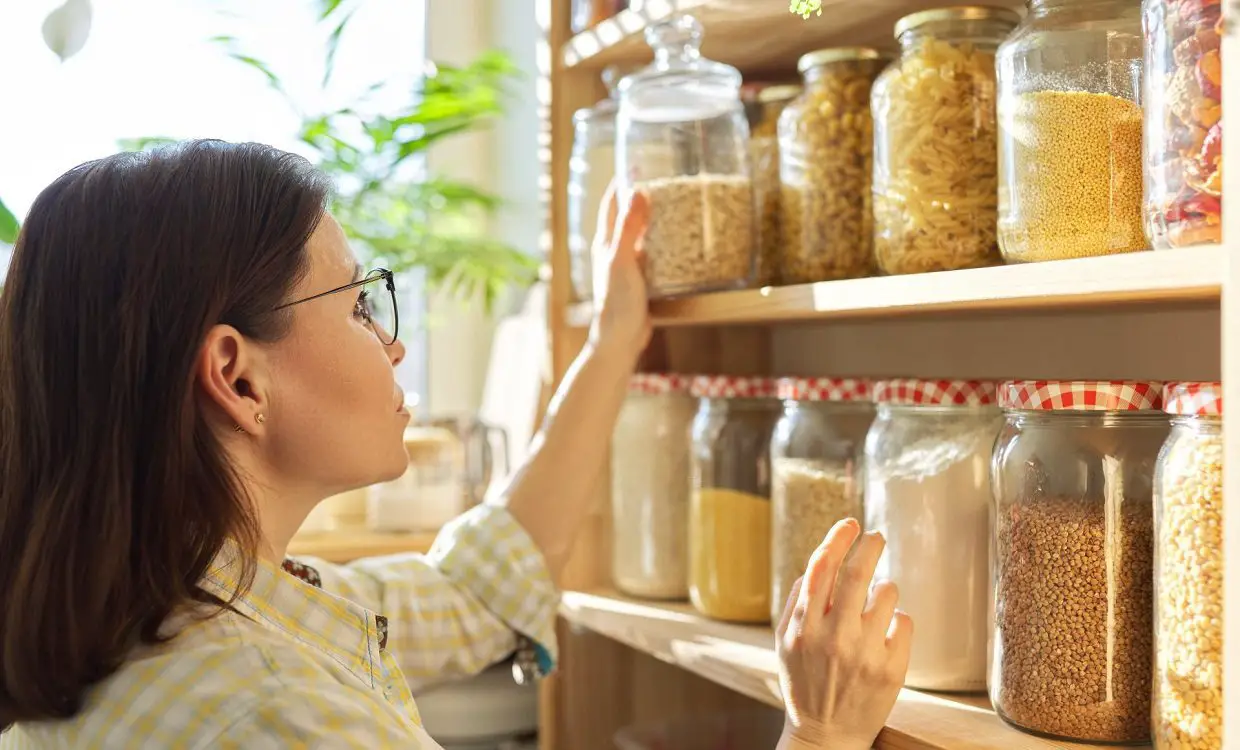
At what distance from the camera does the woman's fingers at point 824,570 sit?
829mm

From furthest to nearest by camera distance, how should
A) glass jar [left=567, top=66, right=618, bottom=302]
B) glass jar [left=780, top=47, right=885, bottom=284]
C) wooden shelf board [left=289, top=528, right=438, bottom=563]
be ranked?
1. wooden shelf board [left=289, top=528, right=438, bottom=563]
2. glass jar [left=567, top=66, right=618, bottom=302]
3. glass jar [left=780, top=47, right=885, bottom=284]

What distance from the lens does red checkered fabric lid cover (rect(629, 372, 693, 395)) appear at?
4.22 ft

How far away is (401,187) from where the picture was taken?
1.91 m

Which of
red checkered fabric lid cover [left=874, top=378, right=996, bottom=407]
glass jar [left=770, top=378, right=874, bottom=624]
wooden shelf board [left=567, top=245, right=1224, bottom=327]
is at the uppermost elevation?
wooden shelf board [left=567, top=245, right=1224, bottom=327]

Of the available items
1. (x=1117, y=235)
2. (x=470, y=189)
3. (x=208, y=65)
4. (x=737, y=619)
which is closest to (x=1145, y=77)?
(x=1117, y=235)

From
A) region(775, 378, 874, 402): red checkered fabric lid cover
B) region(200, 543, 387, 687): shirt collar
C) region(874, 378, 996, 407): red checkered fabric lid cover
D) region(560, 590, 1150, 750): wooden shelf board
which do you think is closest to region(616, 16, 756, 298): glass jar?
region(775, 378, 874, 402): red checkered fabric lid cover

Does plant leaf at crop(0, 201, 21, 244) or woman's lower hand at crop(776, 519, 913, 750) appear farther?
plant leaf at crop(0, 201, 21, 244)

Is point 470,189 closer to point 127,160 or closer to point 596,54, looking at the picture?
point 596,54

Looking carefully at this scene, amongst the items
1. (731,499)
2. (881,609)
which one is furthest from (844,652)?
(731,499)

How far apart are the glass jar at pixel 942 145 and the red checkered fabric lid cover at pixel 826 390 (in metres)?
0.13

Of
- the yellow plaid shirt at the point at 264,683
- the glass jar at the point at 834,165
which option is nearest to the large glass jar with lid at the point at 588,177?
the glass jar at the point at 834,165

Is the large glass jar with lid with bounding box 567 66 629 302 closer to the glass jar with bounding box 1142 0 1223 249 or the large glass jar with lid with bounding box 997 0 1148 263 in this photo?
the large glass jar with lid with bounding box 997 0 1148 263

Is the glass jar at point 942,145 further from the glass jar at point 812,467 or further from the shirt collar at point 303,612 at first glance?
the shirt collar at point 303,612

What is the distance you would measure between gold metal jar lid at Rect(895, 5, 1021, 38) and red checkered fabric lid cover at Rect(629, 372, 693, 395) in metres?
0.47
